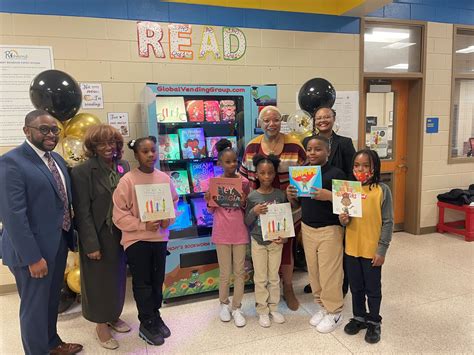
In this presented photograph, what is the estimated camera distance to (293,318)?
9.30ft

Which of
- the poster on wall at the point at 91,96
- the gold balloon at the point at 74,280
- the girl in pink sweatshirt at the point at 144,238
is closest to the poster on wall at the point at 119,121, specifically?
the poster on wall at the point at 91,96

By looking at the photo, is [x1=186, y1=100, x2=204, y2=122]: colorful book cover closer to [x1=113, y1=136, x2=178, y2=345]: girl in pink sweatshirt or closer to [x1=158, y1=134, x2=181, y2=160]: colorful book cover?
[x1=158, y1=134, x2=181, y2=160]: colorful book cover

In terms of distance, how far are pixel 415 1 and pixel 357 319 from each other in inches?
163

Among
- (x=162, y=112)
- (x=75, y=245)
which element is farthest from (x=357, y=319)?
(x=162, y=112)

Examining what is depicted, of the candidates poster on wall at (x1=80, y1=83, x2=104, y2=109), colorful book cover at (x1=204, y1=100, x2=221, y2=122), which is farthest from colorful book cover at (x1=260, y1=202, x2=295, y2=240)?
poster on wall at (x1=80, y1=83, x2=104, y2=109)

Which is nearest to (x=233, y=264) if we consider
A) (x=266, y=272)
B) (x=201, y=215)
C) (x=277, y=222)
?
(x=266, y=272)

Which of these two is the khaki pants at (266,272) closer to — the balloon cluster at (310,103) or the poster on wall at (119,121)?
the balloon cluster at (310,103)

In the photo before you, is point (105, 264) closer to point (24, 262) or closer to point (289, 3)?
point (24, 262)

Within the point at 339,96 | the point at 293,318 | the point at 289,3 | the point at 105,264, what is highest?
the point at 289,3

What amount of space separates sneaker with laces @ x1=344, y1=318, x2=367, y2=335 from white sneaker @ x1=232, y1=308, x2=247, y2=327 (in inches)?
30.2

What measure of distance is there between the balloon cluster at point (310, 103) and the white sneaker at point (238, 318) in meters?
1.68

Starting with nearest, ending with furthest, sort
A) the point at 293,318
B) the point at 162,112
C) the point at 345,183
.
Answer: the point at 345,183 < the point at 293,318 < the point at 162,112

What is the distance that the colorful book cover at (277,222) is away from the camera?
8.48 ft

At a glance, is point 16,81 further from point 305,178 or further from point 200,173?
point 305,178
